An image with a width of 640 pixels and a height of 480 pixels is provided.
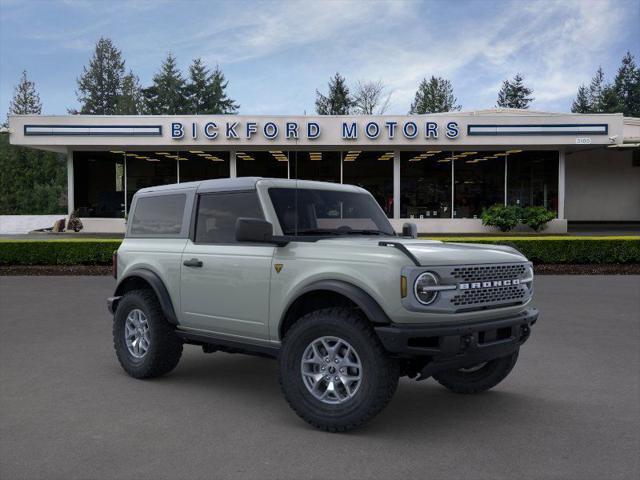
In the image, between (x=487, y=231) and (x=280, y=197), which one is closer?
(x=280, y=197)

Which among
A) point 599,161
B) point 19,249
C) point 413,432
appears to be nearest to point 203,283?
point 413,432

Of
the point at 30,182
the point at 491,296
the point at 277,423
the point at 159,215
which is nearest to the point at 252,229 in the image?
the point at 277,423

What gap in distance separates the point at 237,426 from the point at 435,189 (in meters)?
24.9

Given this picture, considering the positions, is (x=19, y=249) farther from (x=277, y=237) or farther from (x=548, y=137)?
(x=548, y=137)

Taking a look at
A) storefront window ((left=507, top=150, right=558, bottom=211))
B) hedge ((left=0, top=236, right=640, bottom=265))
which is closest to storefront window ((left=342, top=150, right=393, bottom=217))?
storefront window ((left=507, top=150, right=558, bottom=211))

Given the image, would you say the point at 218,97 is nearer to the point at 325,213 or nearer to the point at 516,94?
the point at 516,94

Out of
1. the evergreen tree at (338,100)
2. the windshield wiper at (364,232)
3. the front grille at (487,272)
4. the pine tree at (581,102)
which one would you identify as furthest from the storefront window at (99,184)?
the pine tree at (581,102)

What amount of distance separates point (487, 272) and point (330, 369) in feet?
4.64

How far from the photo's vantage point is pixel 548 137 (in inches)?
1051

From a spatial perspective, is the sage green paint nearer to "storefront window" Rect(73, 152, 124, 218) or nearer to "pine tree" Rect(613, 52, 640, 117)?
"storefront window" Rect(73, 152, 124, 218)

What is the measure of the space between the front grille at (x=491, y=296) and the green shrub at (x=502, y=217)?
22645 millimetres

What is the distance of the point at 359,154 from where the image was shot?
28547mm

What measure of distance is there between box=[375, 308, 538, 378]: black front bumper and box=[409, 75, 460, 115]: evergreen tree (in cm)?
7526

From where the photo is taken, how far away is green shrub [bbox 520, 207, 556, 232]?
26.4 m
